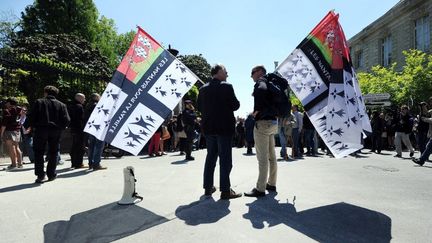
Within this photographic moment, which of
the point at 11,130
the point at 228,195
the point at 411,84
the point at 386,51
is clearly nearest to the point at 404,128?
the point at 228,195

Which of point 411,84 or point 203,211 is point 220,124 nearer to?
point 203,211

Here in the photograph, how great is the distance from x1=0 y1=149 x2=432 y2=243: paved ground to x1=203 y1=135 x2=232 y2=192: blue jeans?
27 centimetres

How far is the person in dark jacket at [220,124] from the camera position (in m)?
5.43

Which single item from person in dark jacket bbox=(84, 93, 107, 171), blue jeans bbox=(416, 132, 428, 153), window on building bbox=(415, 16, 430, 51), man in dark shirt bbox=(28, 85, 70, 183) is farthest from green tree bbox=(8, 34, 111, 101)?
window on building bbox=(415, 16, 430, 51)

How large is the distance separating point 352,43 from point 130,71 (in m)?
44.7

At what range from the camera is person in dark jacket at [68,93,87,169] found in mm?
9039

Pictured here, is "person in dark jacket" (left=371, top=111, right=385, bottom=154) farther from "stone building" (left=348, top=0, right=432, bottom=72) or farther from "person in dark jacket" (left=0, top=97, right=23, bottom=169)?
"stone building" (left=348, top=0, right=432, bottom=72)

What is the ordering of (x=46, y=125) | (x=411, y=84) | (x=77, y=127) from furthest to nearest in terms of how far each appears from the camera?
(x=411, y=84)
(x=77, y=127)
(x=46, y=125)

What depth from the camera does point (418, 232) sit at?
3.88 meters

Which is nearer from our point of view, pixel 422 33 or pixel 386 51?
pixel 422 33

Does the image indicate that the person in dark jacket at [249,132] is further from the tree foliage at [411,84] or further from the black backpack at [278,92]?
the tree foliage at [411,84]

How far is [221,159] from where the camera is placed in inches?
214

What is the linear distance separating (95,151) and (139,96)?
3.93 meters

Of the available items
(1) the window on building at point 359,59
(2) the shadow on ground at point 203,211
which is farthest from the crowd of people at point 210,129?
(1) the window on building at point 359,59
